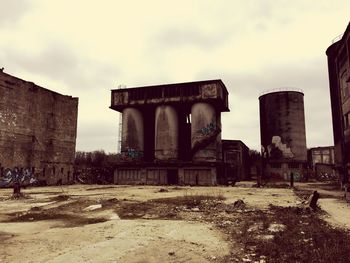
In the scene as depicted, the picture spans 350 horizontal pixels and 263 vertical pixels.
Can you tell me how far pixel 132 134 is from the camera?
46406 millimetres

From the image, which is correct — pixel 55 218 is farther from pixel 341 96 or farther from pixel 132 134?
pixel 132 134

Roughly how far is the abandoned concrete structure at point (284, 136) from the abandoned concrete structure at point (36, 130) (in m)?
35.5

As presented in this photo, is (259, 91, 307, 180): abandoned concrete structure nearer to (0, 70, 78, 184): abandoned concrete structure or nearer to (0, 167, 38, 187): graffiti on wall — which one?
(0, 70, 78, 184): abandoned concrete structure

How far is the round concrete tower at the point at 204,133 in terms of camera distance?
136 feet

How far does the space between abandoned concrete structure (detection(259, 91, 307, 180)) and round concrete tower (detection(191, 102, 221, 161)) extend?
18.2 m

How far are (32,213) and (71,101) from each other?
33.9 metres

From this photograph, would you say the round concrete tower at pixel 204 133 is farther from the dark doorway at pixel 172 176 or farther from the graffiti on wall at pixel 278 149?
the graffiti on wall at pixel 278 149

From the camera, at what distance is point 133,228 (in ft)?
32.9

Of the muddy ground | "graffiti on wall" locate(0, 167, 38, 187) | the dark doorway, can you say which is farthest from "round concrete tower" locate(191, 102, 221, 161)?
the muddy ground

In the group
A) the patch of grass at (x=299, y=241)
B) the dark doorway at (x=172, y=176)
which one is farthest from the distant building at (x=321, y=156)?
the patch of grass at (x=299, y=241)

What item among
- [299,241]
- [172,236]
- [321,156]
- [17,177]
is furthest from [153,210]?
[321,156]

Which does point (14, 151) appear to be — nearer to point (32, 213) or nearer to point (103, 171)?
point (103, 171)

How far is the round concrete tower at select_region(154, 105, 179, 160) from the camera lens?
43.5 meters

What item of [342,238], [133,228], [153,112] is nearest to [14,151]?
[153,112]
